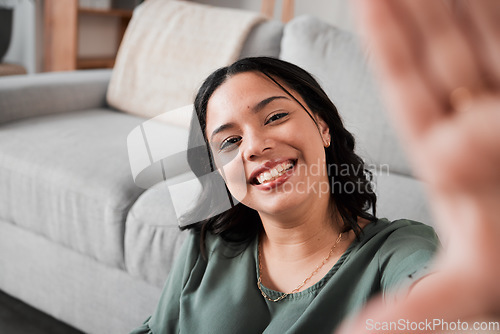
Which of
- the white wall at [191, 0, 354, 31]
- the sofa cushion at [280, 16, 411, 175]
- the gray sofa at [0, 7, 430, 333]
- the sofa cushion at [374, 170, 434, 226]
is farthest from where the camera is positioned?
the white wall at [191, 0, 354, 31]

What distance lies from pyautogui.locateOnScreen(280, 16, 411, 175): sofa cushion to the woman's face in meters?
0.53

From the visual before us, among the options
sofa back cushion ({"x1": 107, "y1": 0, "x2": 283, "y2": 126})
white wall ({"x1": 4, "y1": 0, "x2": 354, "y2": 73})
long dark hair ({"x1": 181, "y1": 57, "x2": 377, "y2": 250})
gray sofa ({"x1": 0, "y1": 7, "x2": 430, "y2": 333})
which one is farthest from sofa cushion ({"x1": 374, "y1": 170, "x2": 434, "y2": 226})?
white wall ({"x1": 4, "y1": 0, "x2": 354, "y2": 73})

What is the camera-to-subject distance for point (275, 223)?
3.02 ft

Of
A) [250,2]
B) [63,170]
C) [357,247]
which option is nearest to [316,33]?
[63,170]

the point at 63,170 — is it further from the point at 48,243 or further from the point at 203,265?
the point at 203,265

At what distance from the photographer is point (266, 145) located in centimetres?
85

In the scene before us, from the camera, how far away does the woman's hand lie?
0.88ft

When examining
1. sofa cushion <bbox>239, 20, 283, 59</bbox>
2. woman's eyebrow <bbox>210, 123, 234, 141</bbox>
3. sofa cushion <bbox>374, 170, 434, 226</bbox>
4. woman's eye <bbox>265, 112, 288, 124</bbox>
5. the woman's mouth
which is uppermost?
woman's eye <bbox>265, 112, 288, 124</bbox>

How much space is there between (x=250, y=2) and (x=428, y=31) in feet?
11.7

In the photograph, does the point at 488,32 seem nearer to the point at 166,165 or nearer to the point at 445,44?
the point at 445,44

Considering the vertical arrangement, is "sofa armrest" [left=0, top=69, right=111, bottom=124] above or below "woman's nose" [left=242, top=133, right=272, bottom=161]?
below

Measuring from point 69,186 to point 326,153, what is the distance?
0.79 meters

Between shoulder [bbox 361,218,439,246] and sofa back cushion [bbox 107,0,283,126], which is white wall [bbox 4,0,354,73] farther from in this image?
shoulder [bbox 361,218,439,246]

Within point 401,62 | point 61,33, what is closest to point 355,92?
point 401,62
